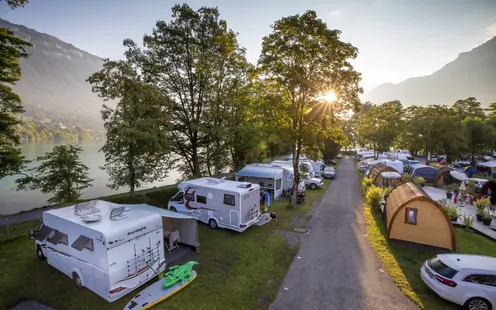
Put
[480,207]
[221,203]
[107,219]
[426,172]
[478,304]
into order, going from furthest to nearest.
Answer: [426,172], [480,207], [221,203], [107,219], [478,304]

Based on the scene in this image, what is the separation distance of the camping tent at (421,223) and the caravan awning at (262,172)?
1004cm

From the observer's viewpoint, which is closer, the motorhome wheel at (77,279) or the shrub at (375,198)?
the motorhome wheel at (77,279)

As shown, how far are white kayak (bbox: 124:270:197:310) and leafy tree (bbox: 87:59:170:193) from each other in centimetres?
865

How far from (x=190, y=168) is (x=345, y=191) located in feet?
56.5

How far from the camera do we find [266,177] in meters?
21.2

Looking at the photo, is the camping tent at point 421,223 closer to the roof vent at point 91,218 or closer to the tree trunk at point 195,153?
the roof vent at point 91,218

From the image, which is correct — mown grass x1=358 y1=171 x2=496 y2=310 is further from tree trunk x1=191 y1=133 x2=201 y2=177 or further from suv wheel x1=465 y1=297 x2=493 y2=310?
tree trunk x1=191 y1=133 x2=201 y2=177

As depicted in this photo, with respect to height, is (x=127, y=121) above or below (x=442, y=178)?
above

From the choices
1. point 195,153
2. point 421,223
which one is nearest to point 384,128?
point 195,153

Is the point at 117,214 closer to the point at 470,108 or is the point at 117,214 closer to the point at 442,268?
the point at 442,268

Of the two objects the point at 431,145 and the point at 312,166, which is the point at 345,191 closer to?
the point at 312,166

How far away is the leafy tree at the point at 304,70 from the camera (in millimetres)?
16766

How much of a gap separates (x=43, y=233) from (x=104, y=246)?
4.43 metres

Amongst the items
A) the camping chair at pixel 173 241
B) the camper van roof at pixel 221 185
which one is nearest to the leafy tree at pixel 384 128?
the camper van roof at pixel 221 185
